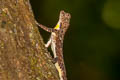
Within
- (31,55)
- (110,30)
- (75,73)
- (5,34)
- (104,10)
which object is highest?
(5,34)

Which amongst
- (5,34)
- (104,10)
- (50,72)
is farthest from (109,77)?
(5,34)

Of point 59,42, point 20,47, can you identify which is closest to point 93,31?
point 59,42

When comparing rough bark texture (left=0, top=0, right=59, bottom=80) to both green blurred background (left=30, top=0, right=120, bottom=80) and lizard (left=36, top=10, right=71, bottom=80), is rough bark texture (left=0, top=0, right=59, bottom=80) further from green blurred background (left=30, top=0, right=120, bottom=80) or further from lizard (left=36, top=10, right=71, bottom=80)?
green blurred background (left=30, top=0, right=120, bottom=80)

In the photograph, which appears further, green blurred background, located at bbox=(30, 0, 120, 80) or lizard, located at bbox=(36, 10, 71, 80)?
green blurred background, located at bbox=(30, 0, 120, 80)

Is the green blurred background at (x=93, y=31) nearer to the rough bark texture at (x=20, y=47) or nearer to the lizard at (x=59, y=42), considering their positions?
the lizard at (x=59, y=42)

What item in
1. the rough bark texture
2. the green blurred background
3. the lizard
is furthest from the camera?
the green blurred background

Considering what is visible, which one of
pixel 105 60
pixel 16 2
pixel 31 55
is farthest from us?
pixel 105 60

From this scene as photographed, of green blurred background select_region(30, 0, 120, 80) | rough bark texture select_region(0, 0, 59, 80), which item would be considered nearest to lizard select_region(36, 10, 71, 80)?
rough bark texture select_region(0, 0, 59, 80)

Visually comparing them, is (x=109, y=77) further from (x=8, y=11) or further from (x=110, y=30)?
(x=8, y=11)
